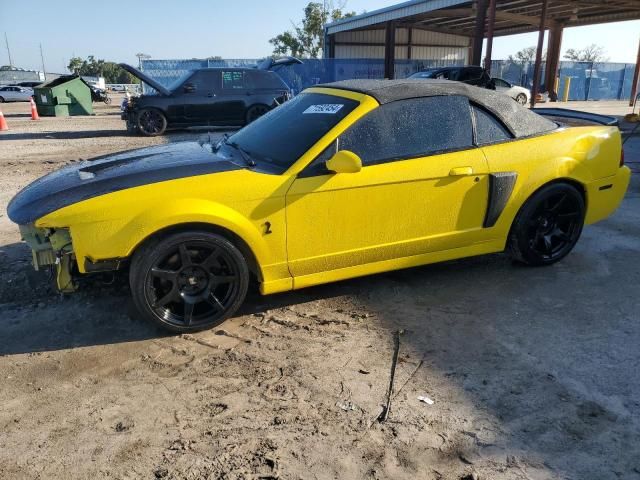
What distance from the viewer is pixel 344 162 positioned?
125 inches

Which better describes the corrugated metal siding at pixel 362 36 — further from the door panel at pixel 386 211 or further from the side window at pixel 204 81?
the door panel at pixel 386 211

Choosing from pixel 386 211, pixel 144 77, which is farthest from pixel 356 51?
pixel 386 211

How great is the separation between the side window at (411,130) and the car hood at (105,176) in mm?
875

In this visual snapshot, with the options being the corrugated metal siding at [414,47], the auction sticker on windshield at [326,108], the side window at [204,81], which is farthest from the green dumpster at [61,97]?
the auction sticker on windshield at [326,108]

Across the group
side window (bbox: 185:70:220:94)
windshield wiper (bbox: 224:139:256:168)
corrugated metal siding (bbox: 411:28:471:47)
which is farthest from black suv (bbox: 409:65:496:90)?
corrugated metal siding (bbox: 411:28:471:47)

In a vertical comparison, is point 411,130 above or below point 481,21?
below

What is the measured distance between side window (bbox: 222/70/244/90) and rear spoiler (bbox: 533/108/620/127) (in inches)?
380

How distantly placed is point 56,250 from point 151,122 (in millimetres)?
10851

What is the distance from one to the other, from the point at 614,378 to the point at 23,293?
4.05 metres

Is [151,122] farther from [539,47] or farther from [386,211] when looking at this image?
[539,47]

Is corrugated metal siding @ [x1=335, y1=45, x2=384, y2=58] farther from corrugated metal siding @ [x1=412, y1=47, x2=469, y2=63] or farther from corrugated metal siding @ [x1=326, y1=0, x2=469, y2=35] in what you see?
corrugated metal siding @ [x1=412, y1=47, x2=469, y2=63]

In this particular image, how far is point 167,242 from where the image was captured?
306 cm

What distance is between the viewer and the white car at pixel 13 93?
30.2m

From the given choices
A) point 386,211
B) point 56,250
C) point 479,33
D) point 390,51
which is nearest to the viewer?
point 56,250
